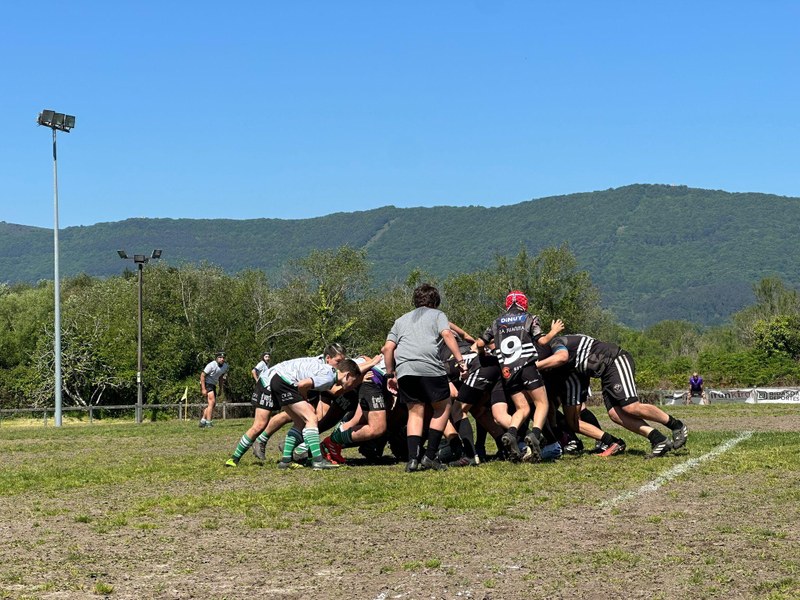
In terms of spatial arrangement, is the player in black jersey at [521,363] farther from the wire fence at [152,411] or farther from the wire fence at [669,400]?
the wire fence at [669,400]

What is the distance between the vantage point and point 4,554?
7285mm

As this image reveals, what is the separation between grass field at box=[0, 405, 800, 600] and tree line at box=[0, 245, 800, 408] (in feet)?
165

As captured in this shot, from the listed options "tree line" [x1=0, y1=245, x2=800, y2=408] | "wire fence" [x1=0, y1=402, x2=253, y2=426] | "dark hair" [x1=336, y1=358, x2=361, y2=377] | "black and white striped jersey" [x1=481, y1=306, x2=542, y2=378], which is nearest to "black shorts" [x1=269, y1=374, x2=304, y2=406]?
"dark hair" [x1=336, y1=358, x2=361, y2=377]

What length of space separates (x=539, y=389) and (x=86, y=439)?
12.8m

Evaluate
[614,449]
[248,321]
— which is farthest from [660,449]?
[248,321]

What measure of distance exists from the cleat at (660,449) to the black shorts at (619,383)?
0.53 m

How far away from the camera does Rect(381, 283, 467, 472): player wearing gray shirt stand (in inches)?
476

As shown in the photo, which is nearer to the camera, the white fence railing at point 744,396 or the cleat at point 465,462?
the cleat at point 465,462

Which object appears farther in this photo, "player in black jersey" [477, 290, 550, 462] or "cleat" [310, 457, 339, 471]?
"cleat" [310, 457, 339, 471]

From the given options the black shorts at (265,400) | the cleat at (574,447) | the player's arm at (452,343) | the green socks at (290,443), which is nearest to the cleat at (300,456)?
the green socks at (290,443)

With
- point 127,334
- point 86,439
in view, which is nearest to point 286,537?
point 86,439

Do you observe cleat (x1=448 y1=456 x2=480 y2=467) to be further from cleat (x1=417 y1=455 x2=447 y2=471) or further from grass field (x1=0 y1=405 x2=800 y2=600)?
cleat (x1=417 y1=455 x2=447 y2=471)

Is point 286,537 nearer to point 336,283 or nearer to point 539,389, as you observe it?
point 539,389

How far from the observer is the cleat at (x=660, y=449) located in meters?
12.7
